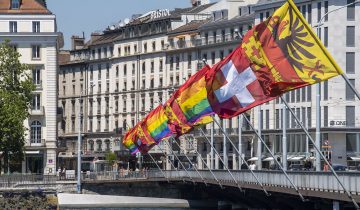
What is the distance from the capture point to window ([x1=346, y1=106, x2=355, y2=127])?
550ft

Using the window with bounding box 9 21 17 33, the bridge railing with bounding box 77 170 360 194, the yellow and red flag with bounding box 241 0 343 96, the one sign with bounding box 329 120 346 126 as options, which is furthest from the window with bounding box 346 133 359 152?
the yellow and red flag with bounding box 241 0 343 96

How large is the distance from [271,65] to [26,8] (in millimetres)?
117874

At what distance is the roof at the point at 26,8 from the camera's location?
178 meters

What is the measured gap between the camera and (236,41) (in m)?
196

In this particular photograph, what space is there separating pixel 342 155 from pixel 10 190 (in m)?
40.8

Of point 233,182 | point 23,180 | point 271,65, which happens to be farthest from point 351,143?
point 271,65

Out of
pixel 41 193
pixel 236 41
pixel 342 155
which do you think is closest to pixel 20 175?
pixel 41 193

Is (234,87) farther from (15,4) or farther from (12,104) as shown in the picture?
(15,4)

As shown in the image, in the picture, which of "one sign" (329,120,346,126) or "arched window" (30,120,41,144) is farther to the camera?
"arched window" (30,120,41,144)

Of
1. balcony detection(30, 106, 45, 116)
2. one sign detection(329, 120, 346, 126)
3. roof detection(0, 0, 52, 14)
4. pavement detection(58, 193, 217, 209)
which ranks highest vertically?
roof detection(0, 0, 52, 14)

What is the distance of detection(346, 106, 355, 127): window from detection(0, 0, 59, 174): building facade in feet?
118

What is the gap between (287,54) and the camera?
6188cm

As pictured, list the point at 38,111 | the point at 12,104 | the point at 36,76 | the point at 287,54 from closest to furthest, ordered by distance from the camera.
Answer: the point at 287,54 < the point at 12,104 < the point at 38,111 < the point at 36,76

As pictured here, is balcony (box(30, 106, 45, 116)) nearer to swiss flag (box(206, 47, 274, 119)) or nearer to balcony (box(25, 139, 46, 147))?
balcony (box(25, 139, 46, 147))
